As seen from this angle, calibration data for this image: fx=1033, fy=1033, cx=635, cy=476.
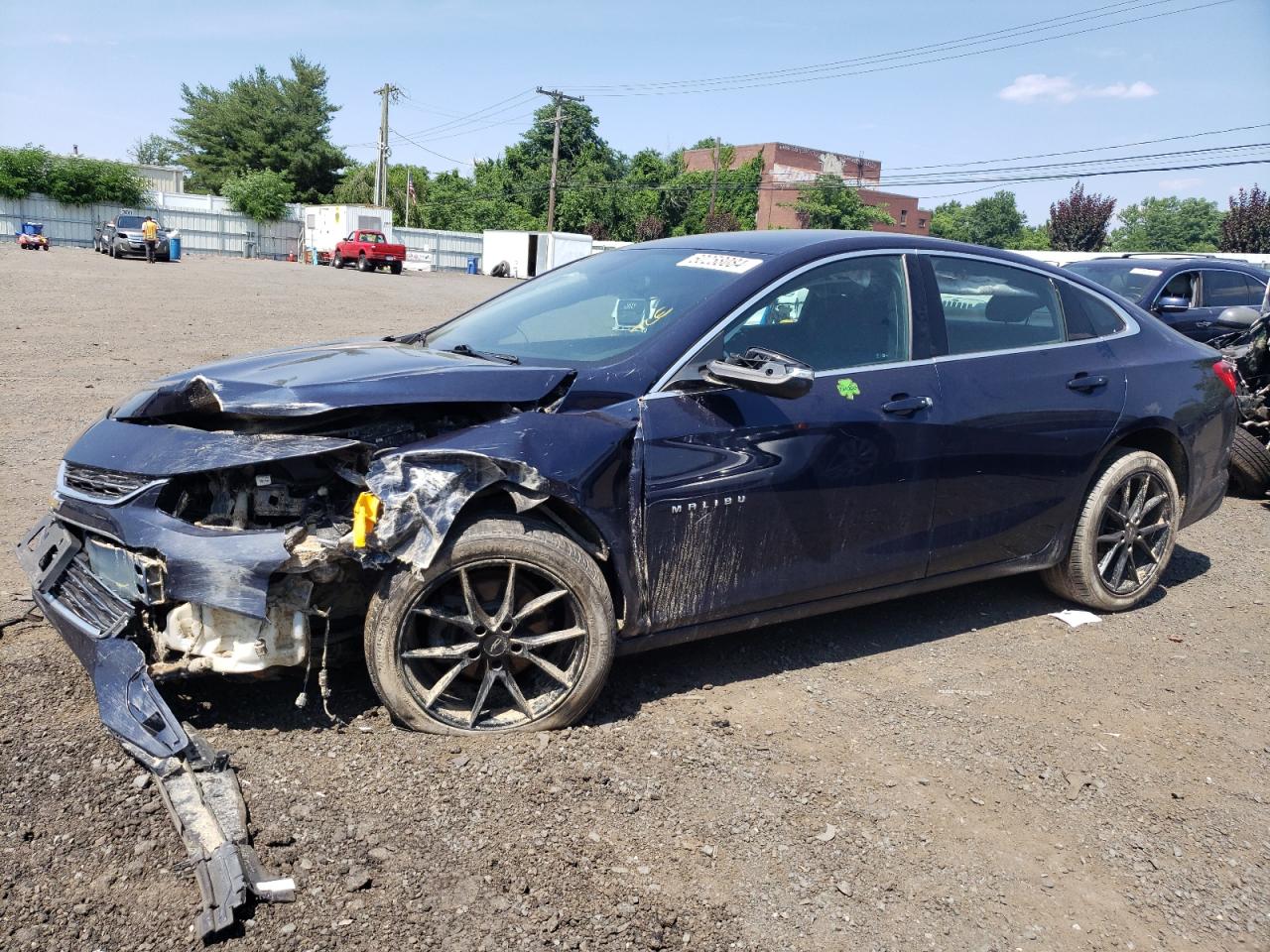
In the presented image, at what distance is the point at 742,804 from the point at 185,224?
57.0 meters

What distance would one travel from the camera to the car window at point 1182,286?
1110 cm

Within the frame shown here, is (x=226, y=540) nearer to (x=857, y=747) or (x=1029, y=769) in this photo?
(x=857, y=747)

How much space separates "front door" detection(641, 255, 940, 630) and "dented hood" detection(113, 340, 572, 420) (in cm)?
49

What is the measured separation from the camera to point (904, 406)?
13.4 feet

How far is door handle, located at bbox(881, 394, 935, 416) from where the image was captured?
403cm

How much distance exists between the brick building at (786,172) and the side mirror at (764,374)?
74480 mm

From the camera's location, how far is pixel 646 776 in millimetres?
3324

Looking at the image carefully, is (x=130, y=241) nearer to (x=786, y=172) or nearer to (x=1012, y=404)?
(x=1012, y=404)

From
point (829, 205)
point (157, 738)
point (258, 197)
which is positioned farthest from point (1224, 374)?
point (829, 205)

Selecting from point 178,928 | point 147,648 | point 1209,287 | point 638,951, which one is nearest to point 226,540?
point 147,648

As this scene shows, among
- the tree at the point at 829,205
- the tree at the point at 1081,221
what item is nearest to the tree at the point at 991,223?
the tree at the point at 829,205

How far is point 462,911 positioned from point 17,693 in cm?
198

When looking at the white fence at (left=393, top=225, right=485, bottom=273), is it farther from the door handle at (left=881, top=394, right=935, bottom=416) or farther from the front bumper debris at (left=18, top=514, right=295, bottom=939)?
the front bumper debris at (left=18, top=514, right=295, bottom=939)

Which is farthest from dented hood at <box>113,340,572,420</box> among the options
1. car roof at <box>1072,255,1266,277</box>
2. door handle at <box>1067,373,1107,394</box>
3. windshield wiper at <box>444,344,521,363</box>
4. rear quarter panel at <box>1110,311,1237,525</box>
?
car roof at <box>1072,255,1266,277</box>
